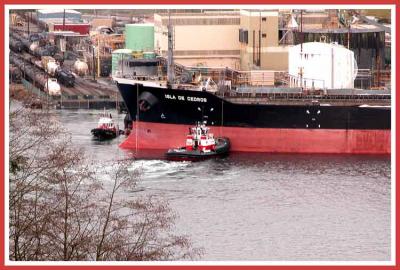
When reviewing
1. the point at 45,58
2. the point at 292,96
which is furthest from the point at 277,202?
the point at 45,58

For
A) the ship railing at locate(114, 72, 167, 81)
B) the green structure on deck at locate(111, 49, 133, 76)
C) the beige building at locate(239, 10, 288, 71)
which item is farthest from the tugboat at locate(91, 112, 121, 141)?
the beige building at locate(239, 10, 288, 71)

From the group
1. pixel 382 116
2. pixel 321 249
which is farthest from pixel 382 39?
pixel 321 249

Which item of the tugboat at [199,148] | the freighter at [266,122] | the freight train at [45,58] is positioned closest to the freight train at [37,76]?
the freight train at [45,58]

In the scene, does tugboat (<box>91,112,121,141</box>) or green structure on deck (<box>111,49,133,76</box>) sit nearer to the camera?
tugboat (<box>91,112,121,141</box>)

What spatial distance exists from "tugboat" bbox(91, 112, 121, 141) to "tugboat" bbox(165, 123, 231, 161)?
7.42 ft

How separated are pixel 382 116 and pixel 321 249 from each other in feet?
32.4

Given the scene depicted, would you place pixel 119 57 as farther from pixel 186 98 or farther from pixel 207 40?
pixel 186 98

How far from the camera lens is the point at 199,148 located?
80.8ft

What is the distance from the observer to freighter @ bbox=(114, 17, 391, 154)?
26312 mm

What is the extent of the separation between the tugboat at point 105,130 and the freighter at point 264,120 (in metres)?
0.55

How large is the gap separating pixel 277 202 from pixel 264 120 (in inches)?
253

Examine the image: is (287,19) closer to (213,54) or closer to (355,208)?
(213,54)

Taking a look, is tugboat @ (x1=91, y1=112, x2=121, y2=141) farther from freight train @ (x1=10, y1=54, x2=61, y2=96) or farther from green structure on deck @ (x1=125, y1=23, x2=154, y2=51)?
→ green structure on deck @ (x1=125, y1=23, x2=154, y2=51)

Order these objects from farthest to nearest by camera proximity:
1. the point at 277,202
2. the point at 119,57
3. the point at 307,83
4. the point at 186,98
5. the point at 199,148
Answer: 1. the point at 119,57
2. the point at 307,83
3. the point at 186,98
4. the point at 199,148
5. the point at 277,202
